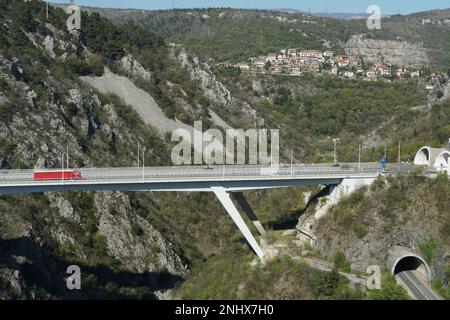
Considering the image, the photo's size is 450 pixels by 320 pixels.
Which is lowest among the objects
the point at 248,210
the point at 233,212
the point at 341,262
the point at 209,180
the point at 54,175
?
the point at 341,262

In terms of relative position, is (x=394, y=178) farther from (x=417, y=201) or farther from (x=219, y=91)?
(x=219, y=91)

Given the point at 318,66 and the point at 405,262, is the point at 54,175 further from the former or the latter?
the point at 318,66

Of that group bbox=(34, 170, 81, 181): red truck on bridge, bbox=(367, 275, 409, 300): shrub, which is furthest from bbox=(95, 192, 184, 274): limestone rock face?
bbox=(367, 275, 409, 300): shrub

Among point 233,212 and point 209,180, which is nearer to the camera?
point 209,180

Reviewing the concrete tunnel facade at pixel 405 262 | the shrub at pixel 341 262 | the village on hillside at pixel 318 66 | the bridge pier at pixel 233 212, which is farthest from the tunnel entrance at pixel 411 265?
the village on hillside at pixel 318 66

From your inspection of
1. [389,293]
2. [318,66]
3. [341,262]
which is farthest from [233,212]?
[318,66]

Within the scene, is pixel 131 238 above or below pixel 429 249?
below
